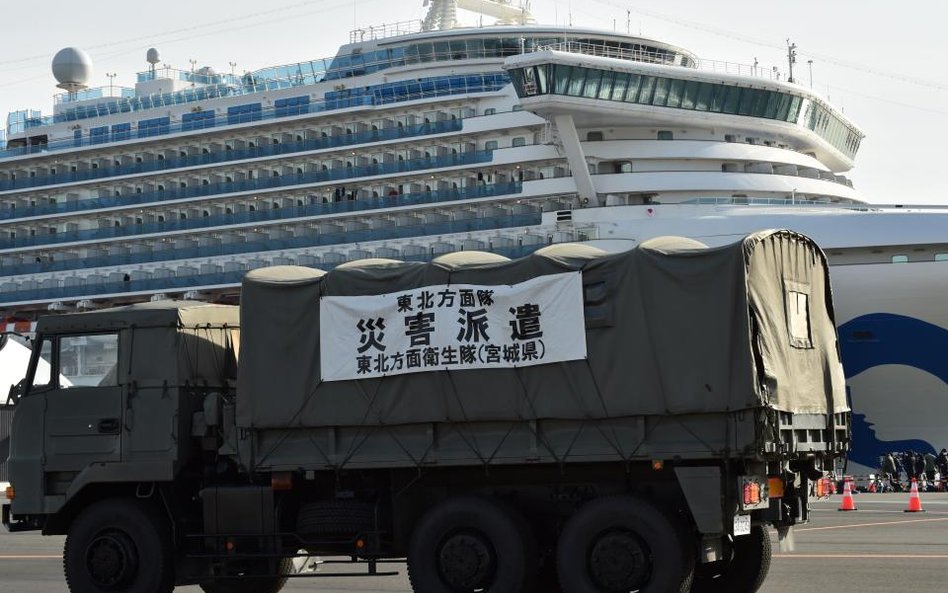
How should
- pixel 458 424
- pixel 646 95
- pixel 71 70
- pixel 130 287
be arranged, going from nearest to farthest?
pixel 458 424 < pixel 646 95 < pixel 130 287 < pixel 71 70

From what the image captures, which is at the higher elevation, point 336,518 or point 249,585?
point 336,518

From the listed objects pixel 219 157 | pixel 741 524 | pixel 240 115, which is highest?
pixel 240 115

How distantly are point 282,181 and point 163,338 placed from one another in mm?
40031

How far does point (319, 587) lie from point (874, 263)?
24.7 metres

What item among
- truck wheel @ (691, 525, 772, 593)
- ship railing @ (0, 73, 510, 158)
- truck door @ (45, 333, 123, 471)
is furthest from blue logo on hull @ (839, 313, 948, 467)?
truck door @ (45, 333, 123, 471)

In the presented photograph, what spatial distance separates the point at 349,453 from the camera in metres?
12.4

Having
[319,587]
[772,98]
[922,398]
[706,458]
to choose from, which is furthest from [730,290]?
[772,98]

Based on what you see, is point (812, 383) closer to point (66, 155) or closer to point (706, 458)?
point (706, 458)

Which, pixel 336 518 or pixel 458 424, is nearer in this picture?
pixel 458 424

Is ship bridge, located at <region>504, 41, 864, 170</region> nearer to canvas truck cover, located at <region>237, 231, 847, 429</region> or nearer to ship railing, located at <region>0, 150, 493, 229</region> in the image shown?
ship railing, located at <region>0, 150, 493, 229</region>

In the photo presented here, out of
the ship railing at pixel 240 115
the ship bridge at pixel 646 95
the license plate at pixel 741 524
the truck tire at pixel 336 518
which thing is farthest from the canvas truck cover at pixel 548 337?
the ship railing at pixel 240 115

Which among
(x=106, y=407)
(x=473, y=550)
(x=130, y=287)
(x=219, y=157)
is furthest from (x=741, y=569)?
(x=219, y=157)

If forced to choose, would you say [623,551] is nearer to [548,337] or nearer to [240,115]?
[548,337]

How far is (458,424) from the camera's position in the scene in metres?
12.1
